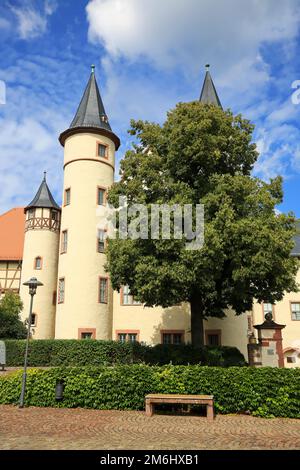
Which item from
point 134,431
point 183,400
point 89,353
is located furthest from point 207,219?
point 89,353

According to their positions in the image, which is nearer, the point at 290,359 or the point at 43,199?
the point at 290,359

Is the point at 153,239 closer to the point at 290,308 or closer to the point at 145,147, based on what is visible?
the point at 145,147

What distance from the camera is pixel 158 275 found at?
49.8 ft

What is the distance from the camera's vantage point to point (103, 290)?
85.0 feet

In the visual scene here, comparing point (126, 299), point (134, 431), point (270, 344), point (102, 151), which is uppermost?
point (102, 151)

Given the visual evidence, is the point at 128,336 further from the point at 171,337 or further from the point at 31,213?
the point at 31,213

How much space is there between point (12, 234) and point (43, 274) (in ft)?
29.0

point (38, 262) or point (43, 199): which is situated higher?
point (43, 199)

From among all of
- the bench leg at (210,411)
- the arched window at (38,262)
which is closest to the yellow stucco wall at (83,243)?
the arched window at (38,262)

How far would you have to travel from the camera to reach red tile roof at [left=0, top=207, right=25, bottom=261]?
110ft

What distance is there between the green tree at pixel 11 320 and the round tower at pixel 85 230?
2.68 m

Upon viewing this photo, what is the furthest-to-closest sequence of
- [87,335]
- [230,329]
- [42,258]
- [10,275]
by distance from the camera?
[10,275], [42,258], [230,329], [87,335]

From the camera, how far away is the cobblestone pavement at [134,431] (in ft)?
26.3

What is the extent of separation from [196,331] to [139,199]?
6.26 metres
